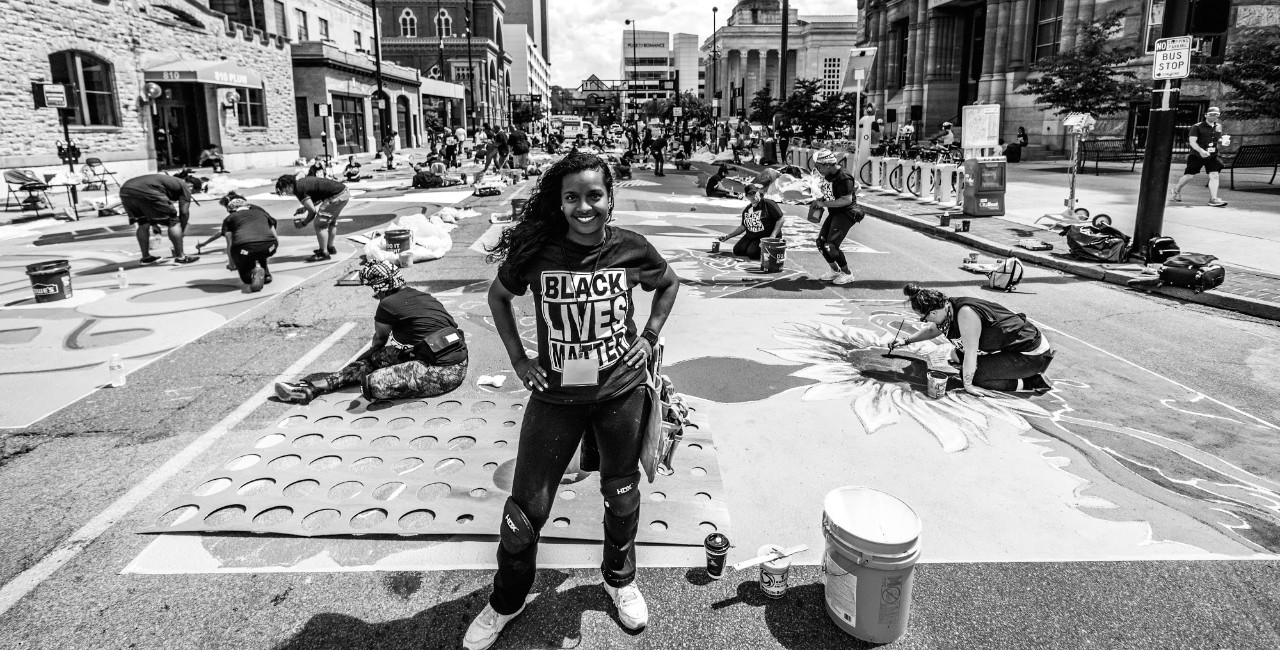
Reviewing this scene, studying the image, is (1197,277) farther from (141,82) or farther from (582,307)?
(141,82)

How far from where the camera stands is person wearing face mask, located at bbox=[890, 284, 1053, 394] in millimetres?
6121

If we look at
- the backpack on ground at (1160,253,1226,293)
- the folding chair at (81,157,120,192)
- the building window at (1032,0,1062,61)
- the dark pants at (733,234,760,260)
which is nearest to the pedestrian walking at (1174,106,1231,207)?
the backpack on ground at (1160,253,1226,293)

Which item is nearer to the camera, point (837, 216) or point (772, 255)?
point (837, 216)

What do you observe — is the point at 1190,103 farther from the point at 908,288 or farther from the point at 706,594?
the point at 706,594

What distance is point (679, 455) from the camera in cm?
511

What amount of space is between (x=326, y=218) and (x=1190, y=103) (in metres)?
30.5

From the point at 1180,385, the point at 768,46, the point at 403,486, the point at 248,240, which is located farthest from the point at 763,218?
the point at 768,46

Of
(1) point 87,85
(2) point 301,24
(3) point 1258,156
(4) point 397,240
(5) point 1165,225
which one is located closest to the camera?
(4) point 397,240

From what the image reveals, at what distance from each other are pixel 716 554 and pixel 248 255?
28.9ft

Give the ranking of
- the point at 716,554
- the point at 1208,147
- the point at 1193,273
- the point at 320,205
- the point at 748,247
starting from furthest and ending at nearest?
1. the point at 1208,147
2. the point at 320,205
3. the point at 748,247
4. the point at 1193,273
5. the point at 716,554

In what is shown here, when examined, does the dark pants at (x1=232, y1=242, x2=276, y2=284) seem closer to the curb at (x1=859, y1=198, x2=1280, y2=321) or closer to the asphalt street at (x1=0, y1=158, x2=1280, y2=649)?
the asphalt street at (x1=0, y1=158, x2=1280, y2=649)

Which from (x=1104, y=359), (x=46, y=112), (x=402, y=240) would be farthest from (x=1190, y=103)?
(x=46, y=112)

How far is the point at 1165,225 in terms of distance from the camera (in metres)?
14.4

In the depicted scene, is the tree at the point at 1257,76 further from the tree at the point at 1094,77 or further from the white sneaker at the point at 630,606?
the white sneaker at the point at 630,606
